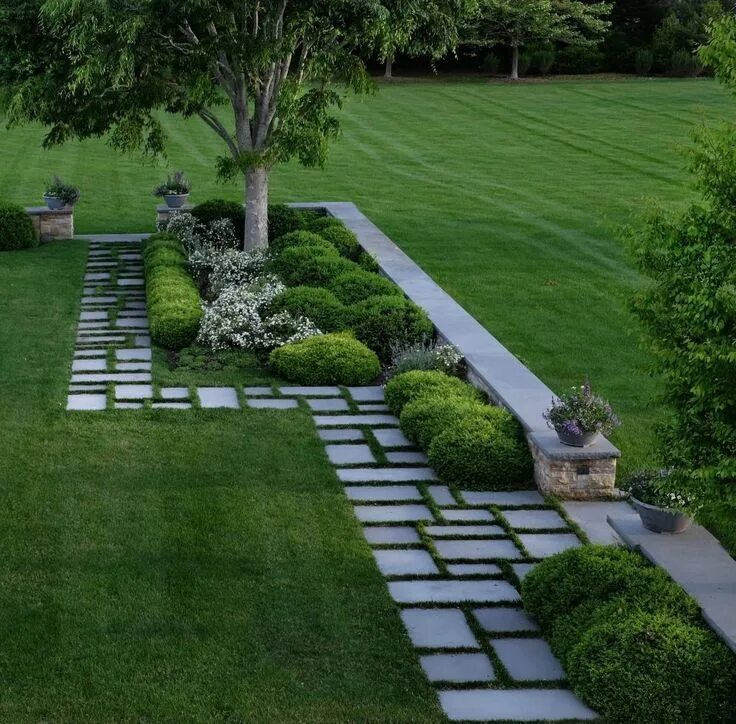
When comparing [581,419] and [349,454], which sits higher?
[581,419]

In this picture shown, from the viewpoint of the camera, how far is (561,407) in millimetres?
10164

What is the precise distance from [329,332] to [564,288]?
4660mm

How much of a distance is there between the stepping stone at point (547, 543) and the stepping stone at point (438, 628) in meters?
1.22

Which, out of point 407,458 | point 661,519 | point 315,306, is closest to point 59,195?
point 315,306

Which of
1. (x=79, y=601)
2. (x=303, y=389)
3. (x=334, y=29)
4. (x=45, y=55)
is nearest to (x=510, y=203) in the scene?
(x=334, y=29)

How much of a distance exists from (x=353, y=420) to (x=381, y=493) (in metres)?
1.95

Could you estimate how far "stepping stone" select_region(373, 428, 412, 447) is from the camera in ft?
37.3

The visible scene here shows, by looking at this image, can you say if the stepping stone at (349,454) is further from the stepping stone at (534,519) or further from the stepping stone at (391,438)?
the stepping stone at (534,519)

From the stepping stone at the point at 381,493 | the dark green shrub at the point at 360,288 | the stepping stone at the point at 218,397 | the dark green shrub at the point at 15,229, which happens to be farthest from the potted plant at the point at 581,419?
the dark green shrub at the point at 15,229

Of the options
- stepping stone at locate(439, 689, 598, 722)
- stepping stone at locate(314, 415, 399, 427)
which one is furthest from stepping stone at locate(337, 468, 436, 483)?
stepping stone at locate(439, 689, 598, 722)

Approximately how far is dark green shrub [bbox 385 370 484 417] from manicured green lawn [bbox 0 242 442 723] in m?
0.96

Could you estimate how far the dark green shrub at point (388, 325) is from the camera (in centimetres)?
1404

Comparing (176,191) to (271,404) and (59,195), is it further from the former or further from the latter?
(271,404)

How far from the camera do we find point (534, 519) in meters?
9.76
